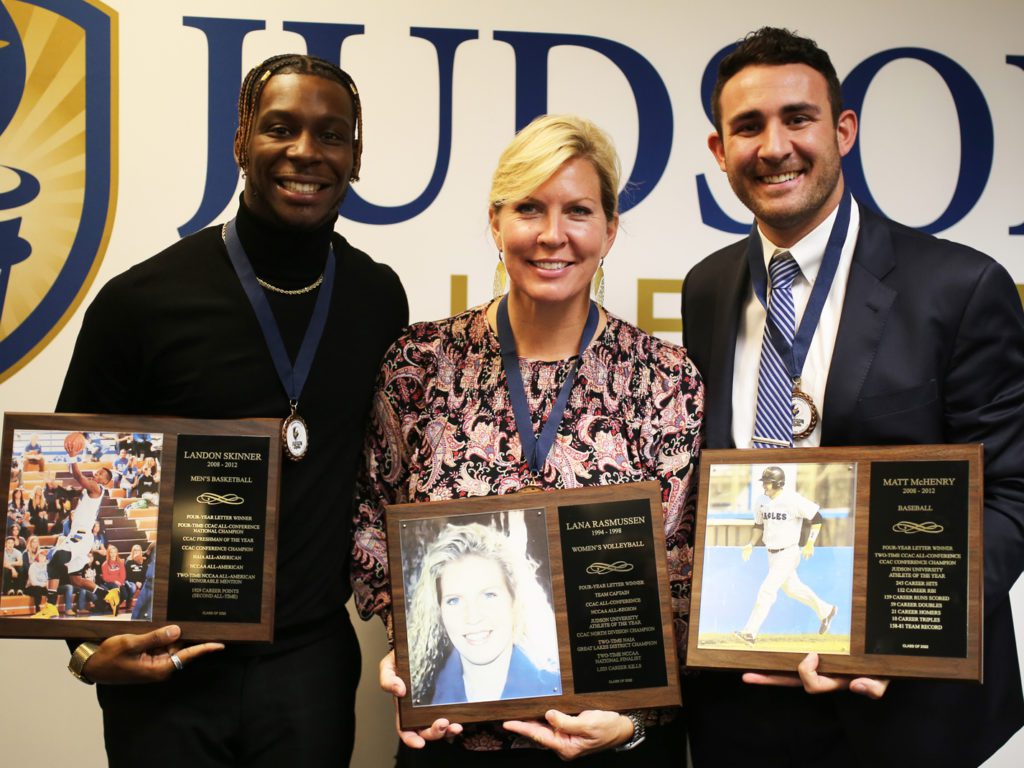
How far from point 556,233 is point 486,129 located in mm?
1280

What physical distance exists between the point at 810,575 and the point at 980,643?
12.8 inches

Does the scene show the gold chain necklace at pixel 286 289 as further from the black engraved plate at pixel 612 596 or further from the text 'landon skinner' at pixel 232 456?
the black engraved plate at pixel 612 596

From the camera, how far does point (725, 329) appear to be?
2320mm

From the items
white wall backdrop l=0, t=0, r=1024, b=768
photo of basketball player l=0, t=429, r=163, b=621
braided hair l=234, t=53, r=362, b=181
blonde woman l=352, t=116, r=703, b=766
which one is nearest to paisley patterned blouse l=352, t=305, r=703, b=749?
blonde woman l=352, t=116, r=703, b=766

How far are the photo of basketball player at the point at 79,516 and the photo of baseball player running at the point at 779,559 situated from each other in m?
1.19

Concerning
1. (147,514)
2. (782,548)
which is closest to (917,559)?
(782,548)

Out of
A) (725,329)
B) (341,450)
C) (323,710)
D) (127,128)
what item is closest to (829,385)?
(725,329)

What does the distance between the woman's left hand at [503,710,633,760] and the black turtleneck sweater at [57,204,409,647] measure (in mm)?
579

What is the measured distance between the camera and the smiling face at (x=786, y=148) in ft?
7.21

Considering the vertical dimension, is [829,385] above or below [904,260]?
below

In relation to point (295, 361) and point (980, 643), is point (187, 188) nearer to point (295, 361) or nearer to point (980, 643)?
point (295, 361)

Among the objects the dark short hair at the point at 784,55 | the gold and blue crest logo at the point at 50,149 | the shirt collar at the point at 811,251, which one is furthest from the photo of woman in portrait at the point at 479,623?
the gold and blue crest logo at the point at 50,149

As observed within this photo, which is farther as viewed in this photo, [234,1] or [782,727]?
[234,1]

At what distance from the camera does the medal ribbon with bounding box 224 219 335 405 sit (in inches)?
85.6
